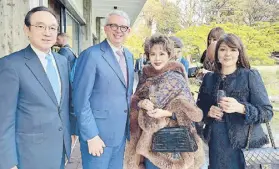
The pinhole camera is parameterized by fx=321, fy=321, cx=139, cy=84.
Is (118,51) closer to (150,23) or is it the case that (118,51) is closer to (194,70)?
(194,70)

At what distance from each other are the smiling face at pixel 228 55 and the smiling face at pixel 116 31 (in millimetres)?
652

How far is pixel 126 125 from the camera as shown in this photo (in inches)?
90.6

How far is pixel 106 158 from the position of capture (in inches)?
87.8

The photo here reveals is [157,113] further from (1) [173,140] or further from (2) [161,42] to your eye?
(2) [161,42]

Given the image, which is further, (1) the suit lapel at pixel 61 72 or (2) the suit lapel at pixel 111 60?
(2) the suit lapel at pixel 111 60

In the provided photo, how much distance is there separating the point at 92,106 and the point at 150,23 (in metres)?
19.3

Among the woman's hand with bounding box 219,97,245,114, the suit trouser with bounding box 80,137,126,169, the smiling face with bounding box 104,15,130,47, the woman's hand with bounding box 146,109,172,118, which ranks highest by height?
the smiling face with bounding box 104,15,130,47

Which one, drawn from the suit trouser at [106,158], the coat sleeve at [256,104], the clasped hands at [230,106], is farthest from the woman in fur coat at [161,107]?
the coat sleeve at [256,104]

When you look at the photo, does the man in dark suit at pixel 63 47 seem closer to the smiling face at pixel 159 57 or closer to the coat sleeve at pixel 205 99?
the smiling face at pixel 159 57

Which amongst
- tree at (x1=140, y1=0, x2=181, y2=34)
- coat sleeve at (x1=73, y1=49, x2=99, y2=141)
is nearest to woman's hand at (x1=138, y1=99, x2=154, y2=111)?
coat sleeve at (x1=73, y1=49, x2=99, y2=141)

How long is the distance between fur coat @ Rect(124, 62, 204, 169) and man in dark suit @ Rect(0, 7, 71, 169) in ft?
1.77

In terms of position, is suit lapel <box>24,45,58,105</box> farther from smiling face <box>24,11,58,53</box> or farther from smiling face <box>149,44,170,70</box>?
smiling face <box>149,44,170,70</box>

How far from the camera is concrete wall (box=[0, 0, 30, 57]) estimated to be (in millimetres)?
2393

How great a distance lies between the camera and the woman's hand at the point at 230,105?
188cm
